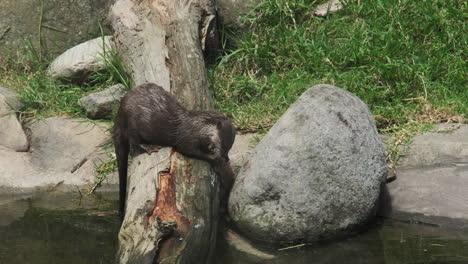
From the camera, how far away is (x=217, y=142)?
4.61 m

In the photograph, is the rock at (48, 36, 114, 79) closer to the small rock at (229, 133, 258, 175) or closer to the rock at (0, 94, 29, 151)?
the rock at (0, 94, 29, 151)

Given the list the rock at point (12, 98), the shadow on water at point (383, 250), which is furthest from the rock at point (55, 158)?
the shadow on water at point (383, 250)

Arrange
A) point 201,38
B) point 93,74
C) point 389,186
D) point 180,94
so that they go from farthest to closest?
point 93,74, point 201,38, point 180,94, point 389,186

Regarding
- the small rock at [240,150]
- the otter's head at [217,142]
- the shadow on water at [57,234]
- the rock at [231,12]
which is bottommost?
the shadow on water at [57,234]

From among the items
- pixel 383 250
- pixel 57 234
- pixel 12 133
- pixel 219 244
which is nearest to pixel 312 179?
pixel 383 250

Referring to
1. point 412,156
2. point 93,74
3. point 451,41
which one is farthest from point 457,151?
point 93,74

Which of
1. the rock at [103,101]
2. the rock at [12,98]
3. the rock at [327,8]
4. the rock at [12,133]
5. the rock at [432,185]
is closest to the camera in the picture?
the rock at [432,185]

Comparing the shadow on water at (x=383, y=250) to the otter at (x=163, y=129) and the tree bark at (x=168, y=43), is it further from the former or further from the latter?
the tree bark at (x=168, y=43)

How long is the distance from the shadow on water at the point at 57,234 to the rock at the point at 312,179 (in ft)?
3.21

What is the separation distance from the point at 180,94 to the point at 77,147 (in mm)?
1239

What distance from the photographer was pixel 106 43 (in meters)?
6.50

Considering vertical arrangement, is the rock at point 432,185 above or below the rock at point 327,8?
below

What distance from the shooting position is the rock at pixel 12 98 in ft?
19.8

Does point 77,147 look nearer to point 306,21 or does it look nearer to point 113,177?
point 113,177
